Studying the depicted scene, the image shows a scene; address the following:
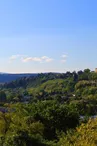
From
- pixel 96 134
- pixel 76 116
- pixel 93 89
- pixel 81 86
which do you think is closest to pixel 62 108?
pixel 76 116

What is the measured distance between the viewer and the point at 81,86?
16412 cm

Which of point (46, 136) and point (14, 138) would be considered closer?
point (14, 138)

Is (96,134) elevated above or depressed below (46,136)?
above

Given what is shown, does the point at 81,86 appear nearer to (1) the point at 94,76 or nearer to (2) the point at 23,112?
(1) the point at 94,76

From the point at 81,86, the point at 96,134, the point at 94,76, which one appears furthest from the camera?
the point at 94,76

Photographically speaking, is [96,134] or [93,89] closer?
[96,134]

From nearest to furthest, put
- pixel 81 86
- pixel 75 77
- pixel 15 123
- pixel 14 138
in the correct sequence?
pixel 14 138
pixel 15 123
pixel 81 86
pixel 75 77

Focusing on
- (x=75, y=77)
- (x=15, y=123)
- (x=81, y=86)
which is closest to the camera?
(x=15, y=123)

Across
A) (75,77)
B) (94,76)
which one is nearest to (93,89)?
(94,76)

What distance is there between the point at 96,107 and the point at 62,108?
2255 inches

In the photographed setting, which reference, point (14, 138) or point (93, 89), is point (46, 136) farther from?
point (93, 89)

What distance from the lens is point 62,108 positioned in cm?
5091

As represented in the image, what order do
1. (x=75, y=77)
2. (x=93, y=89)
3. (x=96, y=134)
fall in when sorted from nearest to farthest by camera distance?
(x=96, y=134), (x=93, y=89), (x=75, y=77)

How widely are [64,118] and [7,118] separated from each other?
27.4 ft
